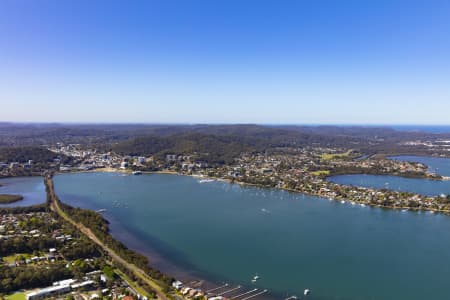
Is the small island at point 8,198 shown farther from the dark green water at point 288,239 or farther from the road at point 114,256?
the road at point 114,256

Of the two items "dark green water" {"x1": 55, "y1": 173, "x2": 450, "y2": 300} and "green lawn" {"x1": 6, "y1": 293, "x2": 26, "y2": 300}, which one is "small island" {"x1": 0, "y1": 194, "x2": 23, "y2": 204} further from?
"green lawn" {"x1": 6, "y1": 293, "x2": 26, "y2": 300}

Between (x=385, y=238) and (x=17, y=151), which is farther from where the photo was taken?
(x=17, y=151)

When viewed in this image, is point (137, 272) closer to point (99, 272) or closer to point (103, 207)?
point (99, 272)

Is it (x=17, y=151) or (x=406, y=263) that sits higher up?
(x=17, y=151)

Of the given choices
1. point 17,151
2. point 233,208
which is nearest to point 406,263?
point 233,208

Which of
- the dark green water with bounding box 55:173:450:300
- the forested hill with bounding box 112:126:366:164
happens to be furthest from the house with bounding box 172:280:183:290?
the forested hill with bounding box 112:126:366:164

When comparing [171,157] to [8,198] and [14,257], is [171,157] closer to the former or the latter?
[8,198]

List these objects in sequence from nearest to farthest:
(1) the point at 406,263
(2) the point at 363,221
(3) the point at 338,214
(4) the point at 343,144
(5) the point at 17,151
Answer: (1) the point at 406,263 < (2) the point at 363,221 < (3) the point at 338,214 < (5) the point at 17,151 < (4) the point at 343,144

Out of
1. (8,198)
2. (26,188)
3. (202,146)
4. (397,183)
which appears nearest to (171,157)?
(202,146)
